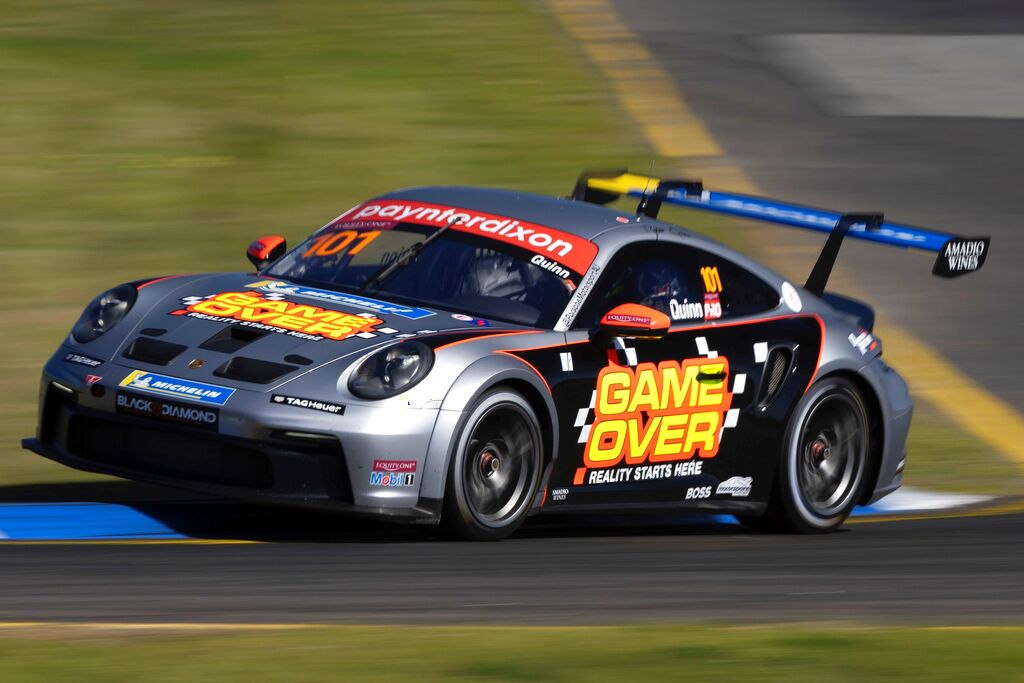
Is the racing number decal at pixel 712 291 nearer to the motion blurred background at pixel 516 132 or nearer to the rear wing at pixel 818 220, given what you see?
the rear wing at pixel 818 220

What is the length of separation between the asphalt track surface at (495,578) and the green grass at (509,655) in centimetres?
25

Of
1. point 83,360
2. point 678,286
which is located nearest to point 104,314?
point 83,360

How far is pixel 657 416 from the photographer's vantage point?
296 inches

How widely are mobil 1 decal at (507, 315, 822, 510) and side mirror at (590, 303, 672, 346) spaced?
114 millimetres

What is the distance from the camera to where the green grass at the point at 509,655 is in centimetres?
472

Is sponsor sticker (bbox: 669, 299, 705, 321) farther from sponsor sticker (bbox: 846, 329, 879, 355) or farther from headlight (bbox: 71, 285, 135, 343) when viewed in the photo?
headlight (bbox: 71, 285, 135, 343)

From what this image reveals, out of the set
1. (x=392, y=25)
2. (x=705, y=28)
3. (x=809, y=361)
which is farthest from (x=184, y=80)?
(x=809, y=361)

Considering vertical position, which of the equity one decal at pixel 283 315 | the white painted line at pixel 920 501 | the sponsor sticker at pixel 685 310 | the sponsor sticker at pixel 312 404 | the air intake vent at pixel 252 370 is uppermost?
the sponsor sticker at pixel 685 310

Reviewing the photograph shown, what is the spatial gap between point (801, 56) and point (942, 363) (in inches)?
280

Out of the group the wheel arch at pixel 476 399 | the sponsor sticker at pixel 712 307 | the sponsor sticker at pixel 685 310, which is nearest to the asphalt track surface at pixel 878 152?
the sponsor sticker at pixel 712 307

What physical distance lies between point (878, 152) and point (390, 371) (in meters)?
9.89

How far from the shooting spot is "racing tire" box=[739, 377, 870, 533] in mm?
8117

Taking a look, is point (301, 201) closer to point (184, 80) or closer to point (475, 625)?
point (184, 80)

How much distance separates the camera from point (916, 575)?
6879 mm
